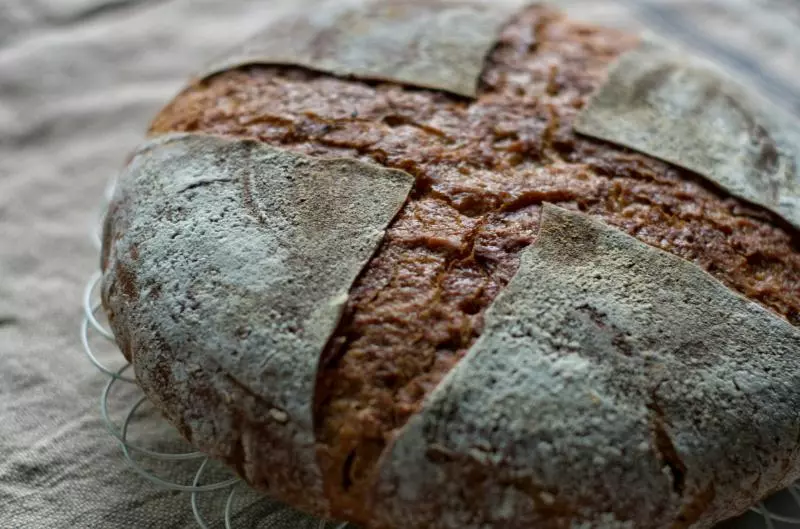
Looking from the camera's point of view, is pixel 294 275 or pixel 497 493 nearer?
pixel 497 493

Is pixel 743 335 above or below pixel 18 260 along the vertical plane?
above

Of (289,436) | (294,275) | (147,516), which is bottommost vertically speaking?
(147,516)

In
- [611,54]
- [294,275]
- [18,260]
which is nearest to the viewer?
[294,275]

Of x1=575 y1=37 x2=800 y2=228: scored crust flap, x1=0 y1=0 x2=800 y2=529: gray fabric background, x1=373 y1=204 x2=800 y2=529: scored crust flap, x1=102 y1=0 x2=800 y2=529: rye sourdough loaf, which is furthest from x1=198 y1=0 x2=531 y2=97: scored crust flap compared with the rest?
x1=0 y1=0 x2=800 y2=529: gray fabric background

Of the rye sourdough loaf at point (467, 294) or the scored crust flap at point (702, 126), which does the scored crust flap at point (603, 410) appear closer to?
the rye sourdough loaf at point (467, 294)

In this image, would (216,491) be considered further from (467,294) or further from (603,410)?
(603,410)

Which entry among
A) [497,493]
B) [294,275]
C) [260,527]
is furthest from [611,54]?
[260,527]

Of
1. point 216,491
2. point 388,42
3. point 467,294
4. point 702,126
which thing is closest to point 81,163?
point 388,42

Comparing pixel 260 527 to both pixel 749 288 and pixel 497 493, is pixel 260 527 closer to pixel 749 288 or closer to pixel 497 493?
pixel 497 493
